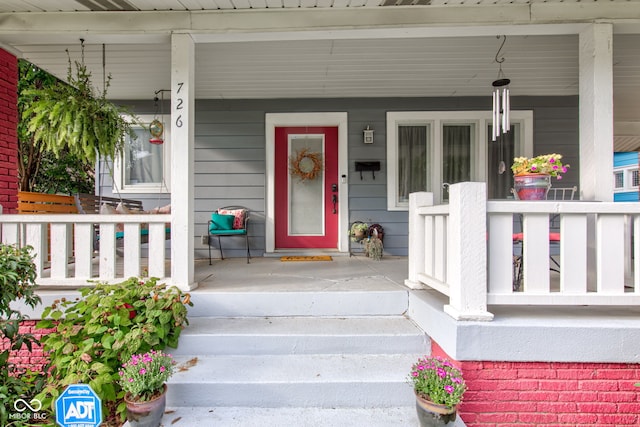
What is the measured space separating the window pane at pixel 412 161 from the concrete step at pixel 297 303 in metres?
2.44

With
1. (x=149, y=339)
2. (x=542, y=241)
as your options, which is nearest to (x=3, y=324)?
(x=149, y=339)

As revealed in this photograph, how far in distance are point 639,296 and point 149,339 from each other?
285 cm

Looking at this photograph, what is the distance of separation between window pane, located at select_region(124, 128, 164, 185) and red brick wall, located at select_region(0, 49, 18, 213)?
1.63m

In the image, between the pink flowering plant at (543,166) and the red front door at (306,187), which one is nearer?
the pink flowering plant at (543,166)

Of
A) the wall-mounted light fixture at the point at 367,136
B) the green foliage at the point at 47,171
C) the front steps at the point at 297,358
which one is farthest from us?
the green foliage at the point at 47,171

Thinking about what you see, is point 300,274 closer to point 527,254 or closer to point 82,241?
point 82,241

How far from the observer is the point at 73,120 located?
2473mm

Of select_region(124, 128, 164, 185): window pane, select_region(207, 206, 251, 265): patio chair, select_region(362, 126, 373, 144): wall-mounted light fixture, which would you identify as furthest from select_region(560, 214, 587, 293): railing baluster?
select_region(124, 128, 164, 185): window pane

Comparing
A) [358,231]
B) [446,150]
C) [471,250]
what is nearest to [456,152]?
[446,150]

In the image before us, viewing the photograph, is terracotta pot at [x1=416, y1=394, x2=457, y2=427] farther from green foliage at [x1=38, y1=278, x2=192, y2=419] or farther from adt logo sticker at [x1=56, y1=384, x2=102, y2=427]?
adt logo sticker at [x1=56, y1=384, x2=102, y2=427]

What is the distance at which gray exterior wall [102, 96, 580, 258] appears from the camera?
4574 mm

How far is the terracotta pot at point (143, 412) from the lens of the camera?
161cm

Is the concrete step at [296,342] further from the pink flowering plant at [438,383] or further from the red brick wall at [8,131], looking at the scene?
the red brick wall at [8,131]

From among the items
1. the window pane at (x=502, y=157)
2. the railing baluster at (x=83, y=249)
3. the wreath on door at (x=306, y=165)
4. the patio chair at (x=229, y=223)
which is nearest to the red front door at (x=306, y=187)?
the wreath on door at (x=306, y=165)
